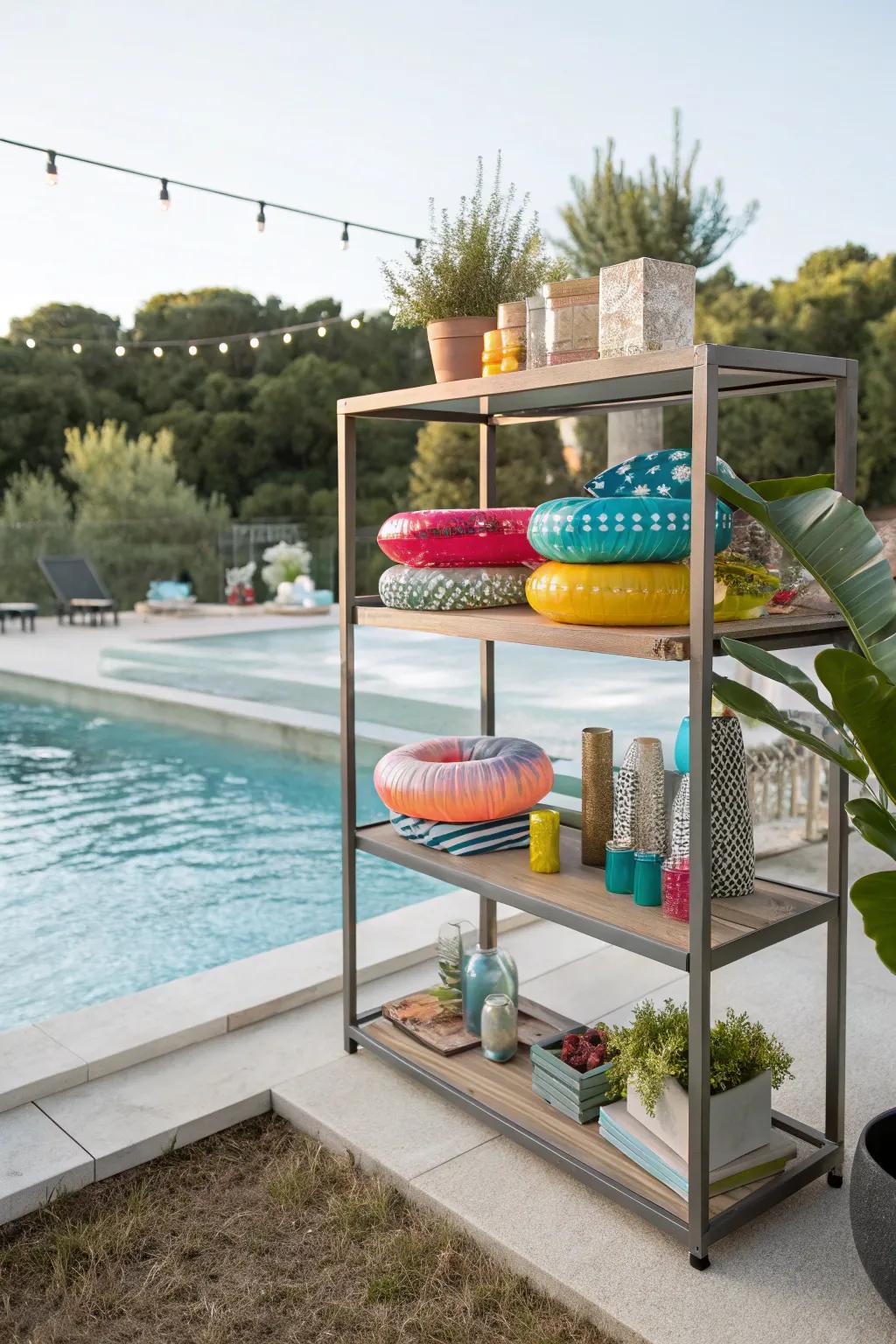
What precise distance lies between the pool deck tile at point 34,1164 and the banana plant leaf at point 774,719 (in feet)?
4.79

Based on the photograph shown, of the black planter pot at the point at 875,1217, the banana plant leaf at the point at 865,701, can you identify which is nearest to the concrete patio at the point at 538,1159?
the black planter pot at the point at 875,1217

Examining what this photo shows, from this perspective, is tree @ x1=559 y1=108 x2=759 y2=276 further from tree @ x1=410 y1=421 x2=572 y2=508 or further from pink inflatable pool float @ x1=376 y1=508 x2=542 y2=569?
pink inflatable pool float @ x1=376 y1=508 x2=542 y2=569

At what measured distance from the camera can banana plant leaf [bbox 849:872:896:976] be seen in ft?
4.43

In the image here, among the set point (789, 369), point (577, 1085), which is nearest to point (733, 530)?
point (789, 369)

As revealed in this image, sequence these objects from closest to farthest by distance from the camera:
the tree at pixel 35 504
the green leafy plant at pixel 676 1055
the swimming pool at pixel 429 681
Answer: the green leafy plant at pixel 676 1055 → the swimming pool at pixel 429 681 → the tree at pixel 35 504

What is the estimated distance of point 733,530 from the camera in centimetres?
183

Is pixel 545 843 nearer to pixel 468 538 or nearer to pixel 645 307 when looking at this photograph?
pixel 468 538

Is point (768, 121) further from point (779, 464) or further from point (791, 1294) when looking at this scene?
point (791, 1294)

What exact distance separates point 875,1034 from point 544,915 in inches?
41.4

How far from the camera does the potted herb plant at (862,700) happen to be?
4.46 ft

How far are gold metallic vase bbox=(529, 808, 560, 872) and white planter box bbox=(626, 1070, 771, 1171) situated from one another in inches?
17.3

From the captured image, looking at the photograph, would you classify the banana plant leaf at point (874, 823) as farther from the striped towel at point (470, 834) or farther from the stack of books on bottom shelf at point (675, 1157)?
the striped towel at point (470, 834)

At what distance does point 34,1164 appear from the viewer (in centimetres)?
206

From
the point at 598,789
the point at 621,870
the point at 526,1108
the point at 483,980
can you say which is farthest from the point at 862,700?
the point at 483,980
